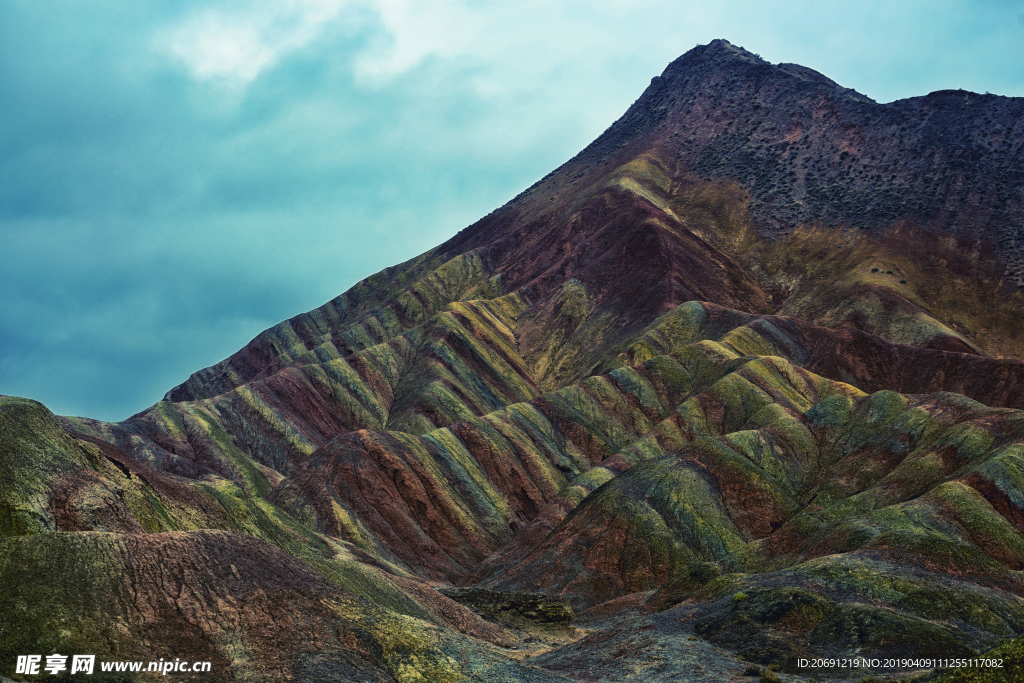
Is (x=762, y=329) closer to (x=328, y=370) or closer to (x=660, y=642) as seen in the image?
(x=328, y=370)

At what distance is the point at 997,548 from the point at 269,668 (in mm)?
42355

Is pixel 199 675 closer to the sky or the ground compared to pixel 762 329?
closer to the ground

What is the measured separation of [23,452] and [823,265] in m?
131

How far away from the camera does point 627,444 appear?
9219 cm

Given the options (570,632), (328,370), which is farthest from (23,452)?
(328,370)

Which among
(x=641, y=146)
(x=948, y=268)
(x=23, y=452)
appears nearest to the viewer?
(x=23, y=452)

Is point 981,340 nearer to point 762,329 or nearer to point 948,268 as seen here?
point 948,268

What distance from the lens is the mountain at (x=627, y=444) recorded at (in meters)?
26.8

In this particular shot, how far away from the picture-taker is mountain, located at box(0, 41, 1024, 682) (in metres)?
26.8

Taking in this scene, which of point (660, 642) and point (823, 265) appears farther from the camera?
point (823, 265)

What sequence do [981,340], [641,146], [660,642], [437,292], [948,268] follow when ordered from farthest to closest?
[641,146] → [437,292] → [948,268] → [981,340] → [660,642]

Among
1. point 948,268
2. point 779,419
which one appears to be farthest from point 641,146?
point 779,419

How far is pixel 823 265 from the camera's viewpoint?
138875 mm

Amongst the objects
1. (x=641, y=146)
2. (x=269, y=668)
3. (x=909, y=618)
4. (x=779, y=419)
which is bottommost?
(x=909, y=618)
